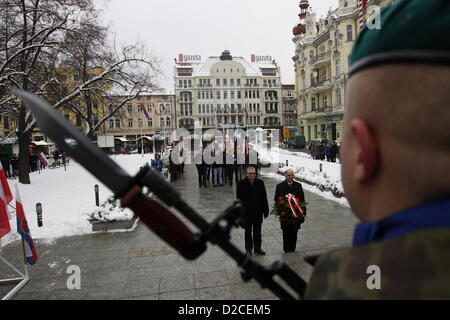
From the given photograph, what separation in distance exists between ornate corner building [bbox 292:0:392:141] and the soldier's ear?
36181 mm

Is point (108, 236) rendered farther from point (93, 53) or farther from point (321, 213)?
point (93, 53)

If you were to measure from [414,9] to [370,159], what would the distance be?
0.37 meters

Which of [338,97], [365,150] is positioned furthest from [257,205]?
[338,97]

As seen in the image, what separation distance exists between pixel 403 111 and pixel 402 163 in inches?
4.9

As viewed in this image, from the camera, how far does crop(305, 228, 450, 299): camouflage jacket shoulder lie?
1.93ft

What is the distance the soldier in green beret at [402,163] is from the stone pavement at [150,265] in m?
4.13

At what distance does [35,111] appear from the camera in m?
0.90

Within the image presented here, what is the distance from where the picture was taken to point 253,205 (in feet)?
20.4

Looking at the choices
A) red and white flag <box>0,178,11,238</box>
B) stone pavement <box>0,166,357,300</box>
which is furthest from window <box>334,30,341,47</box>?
red and white flag <box>0,178,11,238</box>

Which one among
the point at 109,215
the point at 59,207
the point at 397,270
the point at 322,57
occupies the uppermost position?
the point at 322,57

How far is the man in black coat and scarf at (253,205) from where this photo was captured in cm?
616

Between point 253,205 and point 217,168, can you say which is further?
point 217,168

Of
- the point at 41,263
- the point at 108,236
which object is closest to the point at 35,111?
the point at 41,263

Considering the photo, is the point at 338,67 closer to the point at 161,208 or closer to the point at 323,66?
the point at 323,66
